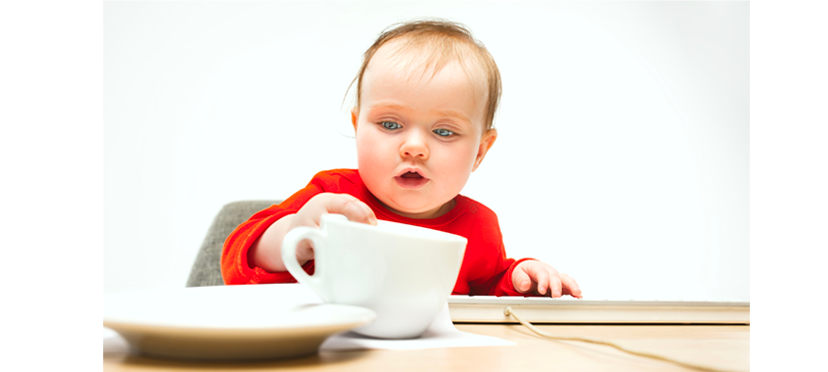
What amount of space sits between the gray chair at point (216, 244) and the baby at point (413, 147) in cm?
45

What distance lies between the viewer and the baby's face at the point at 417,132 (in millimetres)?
823

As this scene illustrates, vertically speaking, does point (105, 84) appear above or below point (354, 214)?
above

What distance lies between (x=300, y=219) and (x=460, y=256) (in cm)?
21

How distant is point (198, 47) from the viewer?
2283 mm

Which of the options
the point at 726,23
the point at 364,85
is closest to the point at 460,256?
the point at 364,85

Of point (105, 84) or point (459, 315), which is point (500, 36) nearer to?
point (105, 84)

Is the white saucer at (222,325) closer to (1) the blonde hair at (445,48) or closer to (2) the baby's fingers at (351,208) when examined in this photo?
(2) the baby's fingers at (351,208)

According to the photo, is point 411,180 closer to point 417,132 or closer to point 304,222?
point 417,132

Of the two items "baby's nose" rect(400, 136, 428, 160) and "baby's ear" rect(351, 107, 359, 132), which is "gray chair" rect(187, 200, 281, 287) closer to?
"baby's ear" rect(351, 107, 359, 132)

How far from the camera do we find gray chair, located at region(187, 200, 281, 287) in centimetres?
126

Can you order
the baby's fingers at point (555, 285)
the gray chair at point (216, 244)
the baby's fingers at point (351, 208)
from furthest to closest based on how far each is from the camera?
1. the gray chair at point (216, 244)
2. the baby's fingers at point (555, 285)
3. the baby's fingers at point (351, 208)

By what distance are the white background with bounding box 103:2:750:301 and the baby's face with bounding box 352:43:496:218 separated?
1.21m

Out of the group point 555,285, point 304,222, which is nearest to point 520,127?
point 555,285

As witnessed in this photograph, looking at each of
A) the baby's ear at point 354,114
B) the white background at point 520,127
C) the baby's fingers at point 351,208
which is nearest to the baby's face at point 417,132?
the baby's ear at point 354,114
